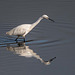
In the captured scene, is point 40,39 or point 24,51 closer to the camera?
point 24,51

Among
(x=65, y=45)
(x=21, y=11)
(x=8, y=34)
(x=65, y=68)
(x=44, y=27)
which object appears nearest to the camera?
(x=65, y=68)

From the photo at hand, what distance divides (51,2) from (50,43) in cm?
489

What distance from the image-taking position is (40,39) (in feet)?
36.8

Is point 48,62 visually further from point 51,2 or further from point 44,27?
point 51,2

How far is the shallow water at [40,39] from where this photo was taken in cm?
870

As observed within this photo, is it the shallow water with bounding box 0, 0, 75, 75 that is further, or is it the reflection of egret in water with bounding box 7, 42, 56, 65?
the reflection of egret in water with bounding box 7, 42, 56, 65

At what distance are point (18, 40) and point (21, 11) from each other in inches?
122

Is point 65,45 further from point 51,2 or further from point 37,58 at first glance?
point 51,2

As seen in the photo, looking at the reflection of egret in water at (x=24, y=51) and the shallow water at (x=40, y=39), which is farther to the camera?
the reflection of egret in water at (x=24, y=51)

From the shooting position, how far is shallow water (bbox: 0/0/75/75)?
8695 mm

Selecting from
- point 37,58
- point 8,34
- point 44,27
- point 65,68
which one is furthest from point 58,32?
point 65,68

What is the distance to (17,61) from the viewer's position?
917 cm

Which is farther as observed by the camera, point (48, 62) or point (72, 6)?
point (72, 6)

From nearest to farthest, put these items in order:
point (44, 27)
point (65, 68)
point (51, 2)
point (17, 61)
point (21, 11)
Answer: point (65, 68), point (17, 61), point (44, 27), point (21, 11), point (51, 2)
